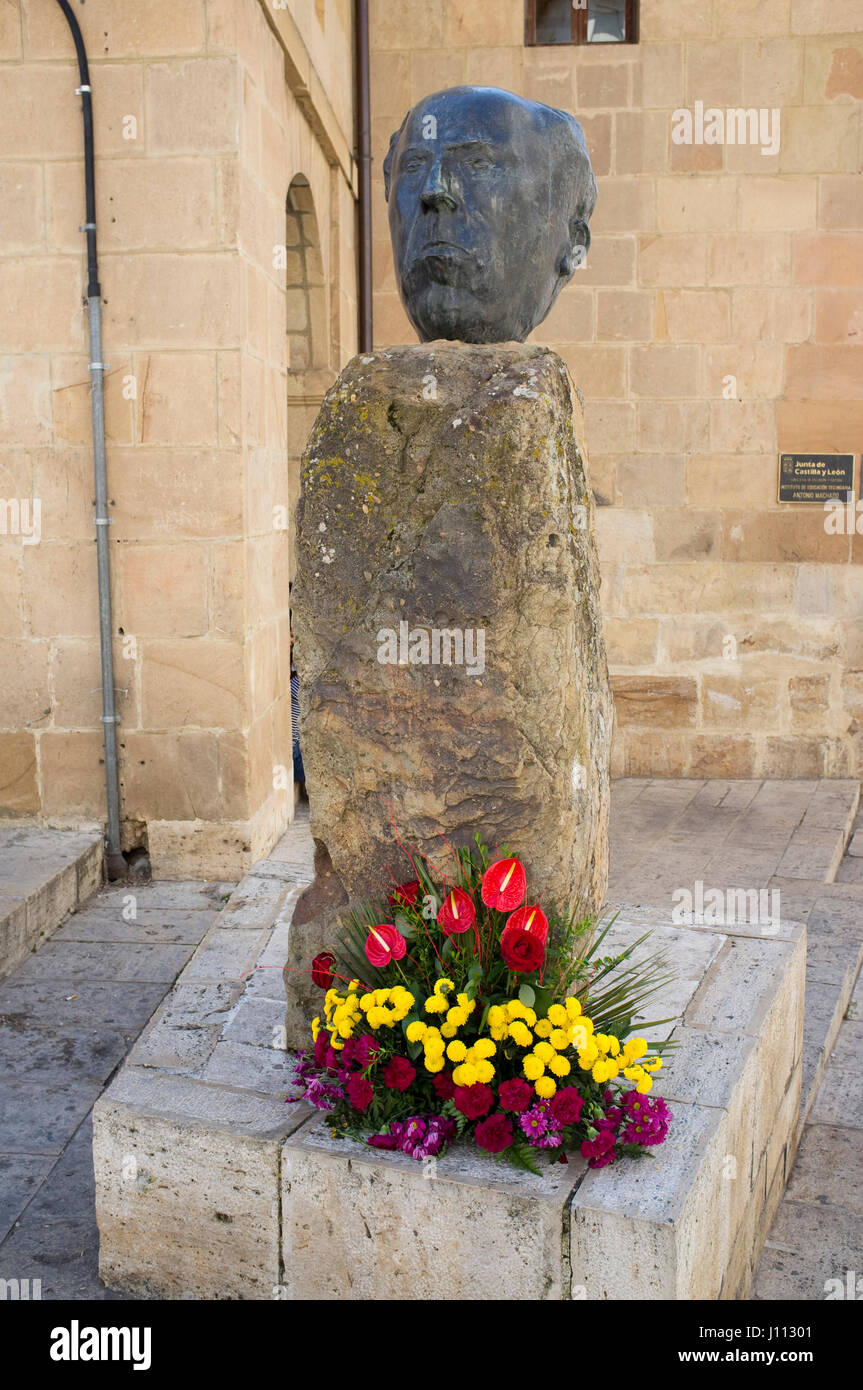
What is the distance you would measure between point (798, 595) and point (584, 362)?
1.71 m

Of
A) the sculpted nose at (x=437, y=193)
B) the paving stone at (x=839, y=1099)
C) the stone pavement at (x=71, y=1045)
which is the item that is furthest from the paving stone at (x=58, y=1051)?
the sculpted nose at (x=437, y=193)

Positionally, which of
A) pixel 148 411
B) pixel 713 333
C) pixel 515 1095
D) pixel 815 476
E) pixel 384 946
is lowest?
pixel 515 1095

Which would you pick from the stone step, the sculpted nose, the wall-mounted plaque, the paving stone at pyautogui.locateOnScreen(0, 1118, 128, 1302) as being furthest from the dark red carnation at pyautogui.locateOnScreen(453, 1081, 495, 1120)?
the wall-mounted plaque

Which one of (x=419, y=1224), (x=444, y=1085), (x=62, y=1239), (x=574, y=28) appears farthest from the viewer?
(x=574, y=28)

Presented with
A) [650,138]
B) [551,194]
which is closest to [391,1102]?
[551,194]

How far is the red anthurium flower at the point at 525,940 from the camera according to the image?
222 centimetres

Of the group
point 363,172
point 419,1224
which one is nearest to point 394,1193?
point 419,1224

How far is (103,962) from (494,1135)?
92.8 inches

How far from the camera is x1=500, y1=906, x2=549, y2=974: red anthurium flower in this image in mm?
2217

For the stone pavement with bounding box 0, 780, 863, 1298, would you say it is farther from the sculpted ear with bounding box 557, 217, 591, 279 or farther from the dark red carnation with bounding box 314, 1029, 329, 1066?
the sculpted ear with bounding box 557, 217, 591, 279

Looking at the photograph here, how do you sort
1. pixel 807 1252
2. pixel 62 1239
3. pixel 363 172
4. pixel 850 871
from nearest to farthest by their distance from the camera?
pixel 62 1239 → pixel 807 1252 → pixel 850 871 → pixel 363 172

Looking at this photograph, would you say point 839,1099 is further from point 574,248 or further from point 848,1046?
point 574,248

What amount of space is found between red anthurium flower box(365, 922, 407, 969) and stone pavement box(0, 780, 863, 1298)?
48 centimetres

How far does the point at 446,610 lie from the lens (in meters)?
2.37
